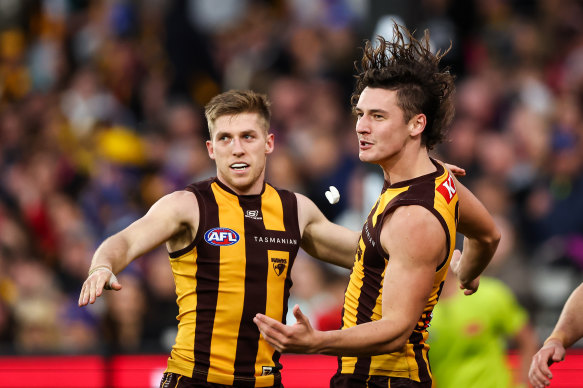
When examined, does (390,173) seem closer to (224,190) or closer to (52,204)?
(224,190)

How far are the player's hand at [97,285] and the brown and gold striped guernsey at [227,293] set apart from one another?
0.58 meters

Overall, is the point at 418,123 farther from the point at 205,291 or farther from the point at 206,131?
the point at 206,131

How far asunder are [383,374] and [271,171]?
427 centimetres

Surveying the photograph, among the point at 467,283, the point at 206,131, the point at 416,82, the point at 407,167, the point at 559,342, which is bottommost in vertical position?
the point at 559,342

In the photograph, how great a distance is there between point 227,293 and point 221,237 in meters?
0.26

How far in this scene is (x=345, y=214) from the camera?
8227 millimetres

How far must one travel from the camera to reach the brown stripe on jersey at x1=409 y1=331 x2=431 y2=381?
4.20 m

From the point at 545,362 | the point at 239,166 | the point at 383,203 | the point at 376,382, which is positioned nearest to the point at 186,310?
the point at 239,166

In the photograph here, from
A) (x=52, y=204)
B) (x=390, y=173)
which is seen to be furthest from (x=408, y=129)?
(x=52, y=204)

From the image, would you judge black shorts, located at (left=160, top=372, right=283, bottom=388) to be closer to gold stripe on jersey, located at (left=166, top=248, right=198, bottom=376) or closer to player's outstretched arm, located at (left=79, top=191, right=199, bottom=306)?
gold stripe on jersey, located at (left=166, top=248, right=198, bottom=376)

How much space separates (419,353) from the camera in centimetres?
422

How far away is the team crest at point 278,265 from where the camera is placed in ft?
14.9

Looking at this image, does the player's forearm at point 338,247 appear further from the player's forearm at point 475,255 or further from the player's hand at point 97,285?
the player's hand at point 97,285

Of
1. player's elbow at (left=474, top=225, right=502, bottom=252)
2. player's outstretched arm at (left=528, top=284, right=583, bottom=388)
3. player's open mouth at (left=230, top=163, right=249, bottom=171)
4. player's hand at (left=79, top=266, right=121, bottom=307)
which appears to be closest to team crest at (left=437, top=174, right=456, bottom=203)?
player's elbow at (left=474, top=225, right=502, bottom=252)
